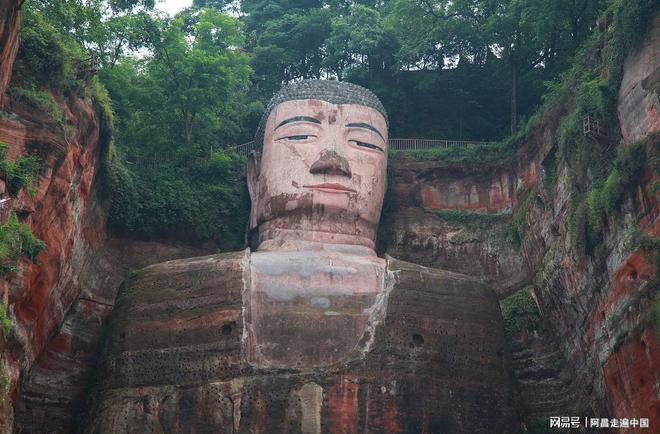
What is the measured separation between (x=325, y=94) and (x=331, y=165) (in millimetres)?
1834

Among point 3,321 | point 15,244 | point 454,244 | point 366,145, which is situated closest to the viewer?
point 3,321

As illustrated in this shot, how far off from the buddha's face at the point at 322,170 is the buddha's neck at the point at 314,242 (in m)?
0.11

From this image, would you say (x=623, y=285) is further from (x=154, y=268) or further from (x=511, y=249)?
(x=154, y=268)

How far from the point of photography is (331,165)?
17.1 m

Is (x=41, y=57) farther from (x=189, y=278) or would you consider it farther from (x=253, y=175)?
(x=253, y=175)

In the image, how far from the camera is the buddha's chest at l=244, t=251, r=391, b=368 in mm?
14648

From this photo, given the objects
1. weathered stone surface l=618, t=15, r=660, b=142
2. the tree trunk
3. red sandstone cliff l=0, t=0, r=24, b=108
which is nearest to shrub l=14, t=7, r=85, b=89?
red sandstone cliff l=0, t=0, r=24, b=108

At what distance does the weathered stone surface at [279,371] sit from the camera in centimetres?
1385

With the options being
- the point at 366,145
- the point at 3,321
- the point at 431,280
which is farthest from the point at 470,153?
the point at 3,321

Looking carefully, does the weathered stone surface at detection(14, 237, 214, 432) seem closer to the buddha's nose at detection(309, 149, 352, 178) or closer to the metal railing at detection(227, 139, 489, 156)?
the buddha's nose at detection(309, 149, 352, 178)

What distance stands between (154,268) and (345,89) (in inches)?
205

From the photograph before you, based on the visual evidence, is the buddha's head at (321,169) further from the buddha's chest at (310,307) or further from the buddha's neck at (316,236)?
the buddha's chest at (310,307)

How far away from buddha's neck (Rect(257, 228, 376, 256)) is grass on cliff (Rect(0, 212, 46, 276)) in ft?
15.1

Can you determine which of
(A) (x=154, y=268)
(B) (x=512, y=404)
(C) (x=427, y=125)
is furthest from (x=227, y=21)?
(B) (x=512, y=404)
